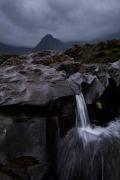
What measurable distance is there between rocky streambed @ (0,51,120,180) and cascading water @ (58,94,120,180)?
0.42 m

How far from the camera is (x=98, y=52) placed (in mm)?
43281

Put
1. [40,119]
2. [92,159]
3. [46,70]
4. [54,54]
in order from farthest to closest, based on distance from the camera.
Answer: [54,54] < [46,70] < [40,119] < [92,159]

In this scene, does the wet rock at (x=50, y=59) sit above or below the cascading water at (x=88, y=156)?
above

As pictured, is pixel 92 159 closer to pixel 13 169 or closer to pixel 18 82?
pixel 13 169

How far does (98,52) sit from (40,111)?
29.5 metres

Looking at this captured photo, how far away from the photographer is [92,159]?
13.6 meters

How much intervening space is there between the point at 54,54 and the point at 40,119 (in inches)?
582

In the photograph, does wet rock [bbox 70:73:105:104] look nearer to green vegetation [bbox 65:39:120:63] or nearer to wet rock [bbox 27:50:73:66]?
wet rock [bbox 27:50:73:66]

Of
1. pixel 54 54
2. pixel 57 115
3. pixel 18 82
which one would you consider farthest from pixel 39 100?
pixel 54 54

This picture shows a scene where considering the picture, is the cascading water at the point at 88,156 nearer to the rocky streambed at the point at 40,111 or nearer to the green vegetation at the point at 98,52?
the rocky streambed at the point at 40,111

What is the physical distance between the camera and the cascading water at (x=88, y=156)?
44.0 ft

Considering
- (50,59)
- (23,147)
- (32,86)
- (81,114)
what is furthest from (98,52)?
(23,147)

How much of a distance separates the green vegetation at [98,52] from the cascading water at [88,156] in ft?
77.0

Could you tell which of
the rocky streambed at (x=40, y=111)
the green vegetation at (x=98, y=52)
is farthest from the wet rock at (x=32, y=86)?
the green vegetation at (x=98, y=52)
